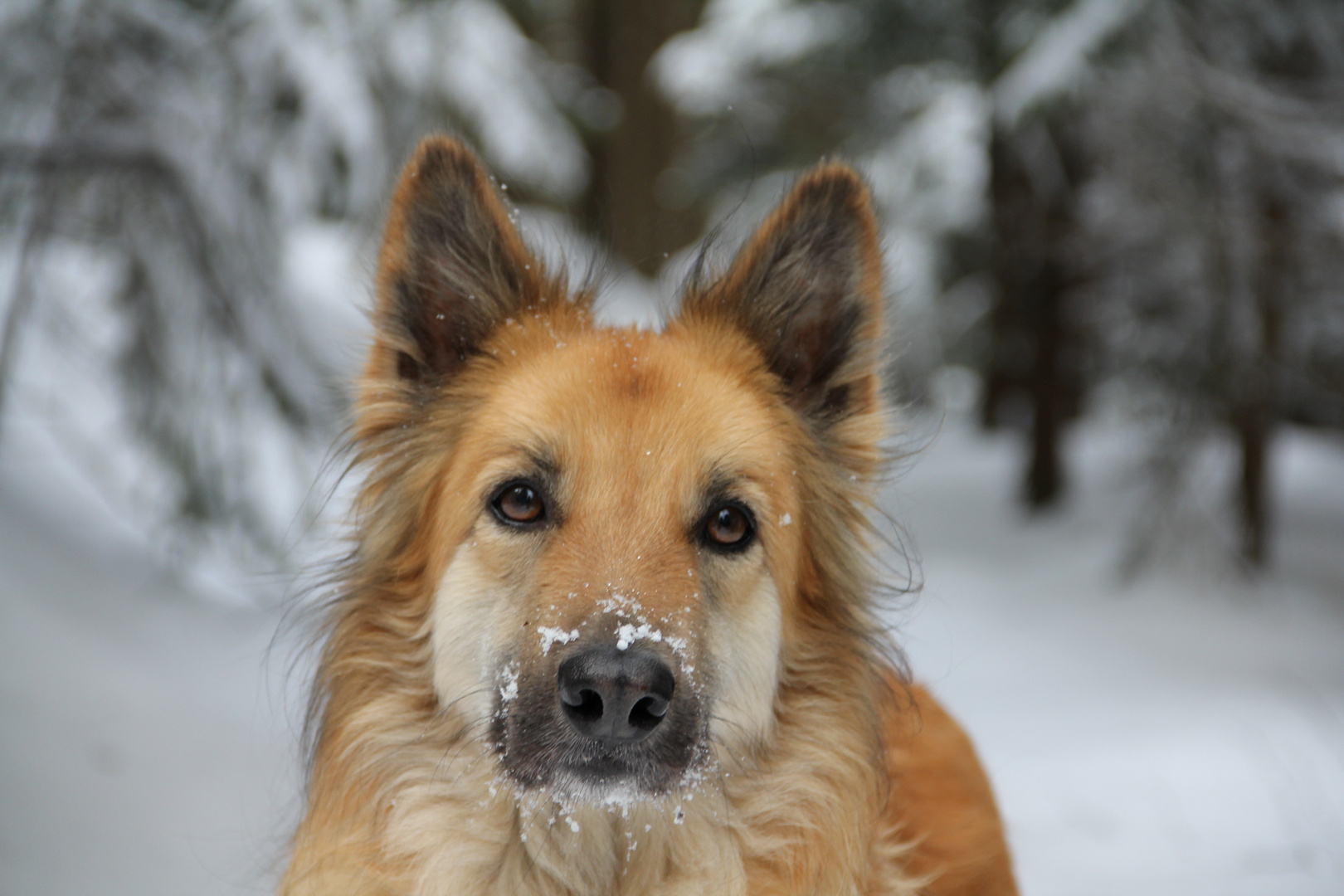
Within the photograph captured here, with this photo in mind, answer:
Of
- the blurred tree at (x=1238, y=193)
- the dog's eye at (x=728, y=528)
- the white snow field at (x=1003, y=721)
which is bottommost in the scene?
the white snow field at (x=1003, y=721)

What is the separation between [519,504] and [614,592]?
0.43m

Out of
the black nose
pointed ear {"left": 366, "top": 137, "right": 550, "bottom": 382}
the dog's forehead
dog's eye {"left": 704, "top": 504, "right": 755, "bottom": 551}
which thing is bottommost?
the black nose

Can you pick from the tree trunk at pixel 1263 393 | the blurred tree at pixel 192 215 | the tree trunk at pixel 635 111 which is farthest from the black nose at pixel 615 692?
the tree trunk at pixel 635 111

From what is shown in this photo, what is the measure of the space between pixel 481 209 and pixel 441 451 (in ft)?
2.18

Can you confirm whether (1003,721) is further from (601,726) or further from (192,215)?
(192,215)

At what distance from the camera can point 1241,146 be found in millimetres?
7145

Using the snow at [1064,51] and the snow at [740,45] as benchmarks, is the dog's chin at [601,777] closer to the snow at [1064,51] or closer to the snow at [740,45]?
the snow at [1064,51]

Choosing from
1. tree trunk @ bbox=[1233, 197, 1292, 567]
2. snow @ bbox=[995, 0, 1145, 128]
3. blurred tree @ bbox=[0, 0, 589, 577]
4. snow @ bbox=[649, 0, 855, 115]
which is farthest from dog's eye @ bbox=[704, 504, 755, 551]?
snow @ bbox=[649, 0, 855, 115]

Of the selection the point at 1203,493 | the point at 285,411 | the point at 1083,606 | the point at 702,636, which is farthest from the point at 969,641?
the point at 702,636

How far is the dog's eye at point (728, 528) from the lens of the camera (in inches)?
97.2

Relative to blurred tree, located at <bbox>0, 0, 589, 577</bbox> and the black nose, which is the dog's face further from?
blurred tree, located at <bbox>0, 0, 589, 577</bbox>

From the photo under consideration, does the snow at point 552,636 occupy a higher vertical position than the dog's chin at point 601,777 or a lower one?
higher

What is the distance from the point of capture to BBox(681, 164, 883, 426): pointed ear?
265cm

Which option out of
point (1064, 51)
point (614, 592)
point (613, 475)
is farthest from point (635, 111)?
point (614, 592)
